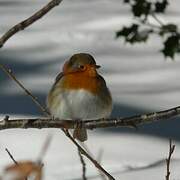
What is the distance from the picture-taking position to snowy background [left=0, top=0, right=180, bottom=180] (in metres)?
3.54

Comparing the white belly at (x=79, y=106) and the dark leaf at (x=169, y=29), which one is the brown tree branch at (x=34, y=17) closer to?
the white belly at (x=79, y=106)

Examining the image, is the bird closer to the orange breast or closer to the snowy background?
the orange breast

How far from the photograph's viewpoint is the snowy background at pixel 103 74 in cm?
354

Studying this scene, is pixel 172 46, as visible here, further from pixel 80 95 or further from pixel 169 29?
pixel 80 95

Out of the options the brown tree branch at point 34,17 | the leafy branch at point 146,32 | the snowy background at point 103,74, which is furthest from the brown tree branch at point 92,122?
the leafy branch at point 146,32

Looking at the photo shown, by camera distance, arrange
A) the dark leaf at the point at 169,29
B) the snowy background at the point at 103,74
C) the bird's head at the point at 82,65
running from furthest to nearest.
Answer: the dark leaf at the point at 169,29, the snowy background at the point at 103,74, the bird's head at the point at 82,65

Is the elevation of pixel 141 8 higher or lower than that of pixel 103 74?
higher

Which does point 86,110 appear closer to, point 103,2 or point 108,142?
point 108,142

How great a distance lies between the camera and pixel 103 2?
757 centimetres

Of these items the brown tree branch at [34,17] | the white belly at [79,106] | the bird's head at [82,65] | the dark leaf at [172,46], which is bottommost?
the dark leaf at [172,46]

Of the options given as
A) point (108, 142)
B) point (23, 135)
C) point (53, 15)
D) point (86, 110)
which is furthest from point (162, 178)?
point (53, 15)

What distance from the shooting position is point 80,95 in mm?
1726

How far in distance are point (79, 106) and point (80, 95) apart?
1.3 inches

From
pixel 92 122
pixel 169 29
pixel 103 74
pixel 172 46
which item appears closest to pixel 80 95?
pixel 92 122
